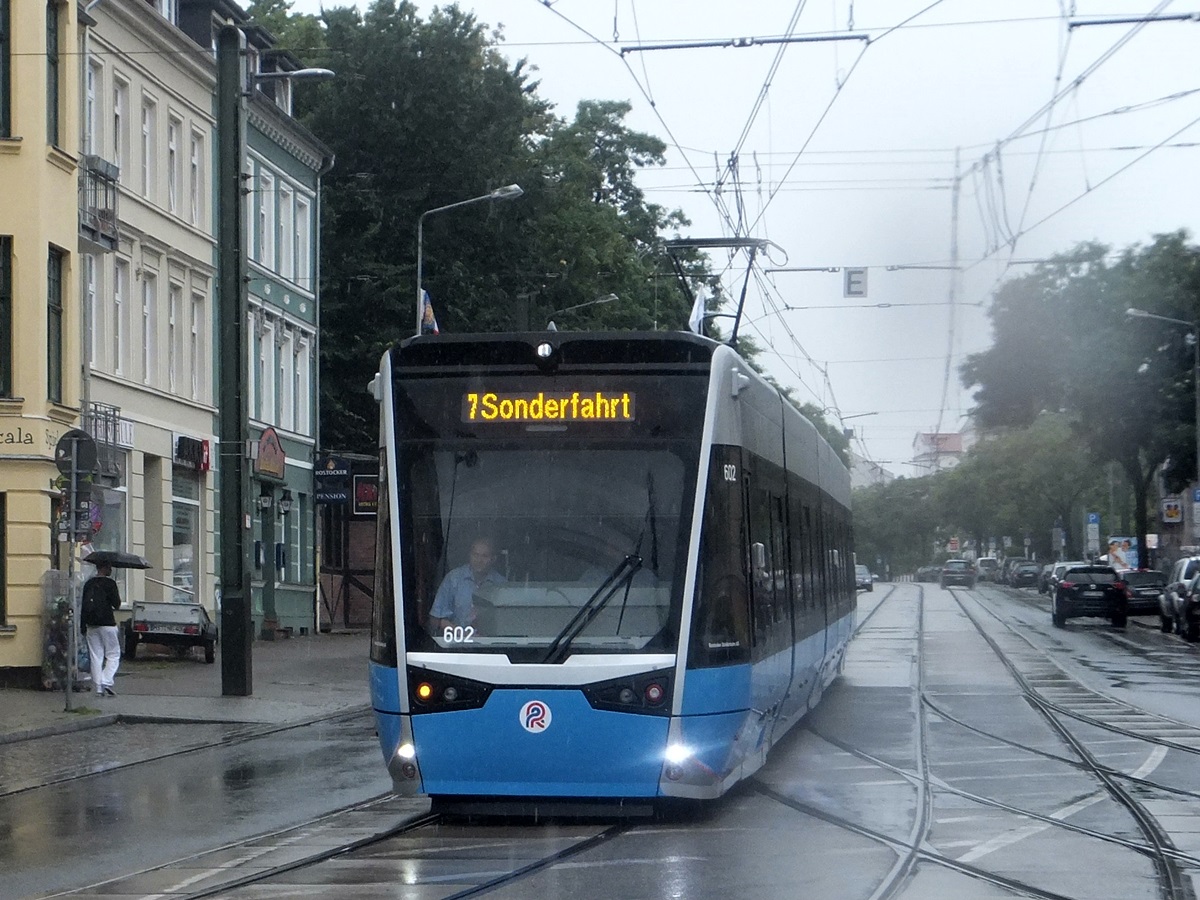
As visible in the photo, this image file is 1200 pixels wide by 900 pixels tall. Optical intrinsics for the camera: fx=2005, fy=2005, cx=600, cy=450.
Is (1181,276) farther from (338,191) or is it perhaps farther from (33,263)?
(33,263)

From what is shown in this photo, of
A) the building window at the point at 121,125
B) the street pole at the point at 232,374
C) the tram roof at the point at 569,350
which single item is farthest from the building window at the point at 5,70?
the tram roof at the point at 569,350

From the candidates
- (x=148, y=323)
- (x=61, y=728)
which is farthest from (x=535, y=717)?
(x=148, y=323)

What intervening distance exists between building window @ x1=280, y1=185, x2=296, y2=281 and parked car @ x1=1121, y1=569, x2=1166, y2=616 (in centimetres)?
2511

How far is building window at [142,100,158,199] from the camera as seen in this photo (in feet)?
114

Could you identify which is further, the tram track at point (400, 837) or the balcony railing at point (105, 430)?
the balcony railing at point (105, 430)

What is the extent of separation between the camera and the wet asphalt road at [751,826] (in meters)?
9.54

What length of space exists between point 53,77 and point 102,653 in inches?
328

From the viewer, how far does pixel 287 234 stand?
146ft

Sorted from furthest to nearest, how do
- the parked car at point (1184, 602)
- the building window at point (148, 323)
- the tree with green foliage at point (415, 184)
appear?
the tree with green foliage at point (415, 184)
the parked car at point (1184, 602)
the building window at point (148, 323)

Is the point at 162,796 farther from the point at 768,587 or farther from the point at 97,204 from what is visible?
the point at 97,204

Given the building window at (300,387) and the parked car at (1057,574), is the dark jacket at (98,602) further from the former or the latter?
the parked car at (1057,574)

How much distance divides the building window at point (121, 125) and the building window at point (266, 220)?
844cm

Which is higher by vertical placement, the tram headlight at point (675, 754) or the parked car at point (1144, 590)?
the parked car at point (1144, 590)

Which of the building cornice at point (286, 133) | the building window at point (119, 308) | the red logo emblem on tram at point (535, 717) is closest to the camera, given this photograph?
the red logo emblem on tram at point (535, 717)
